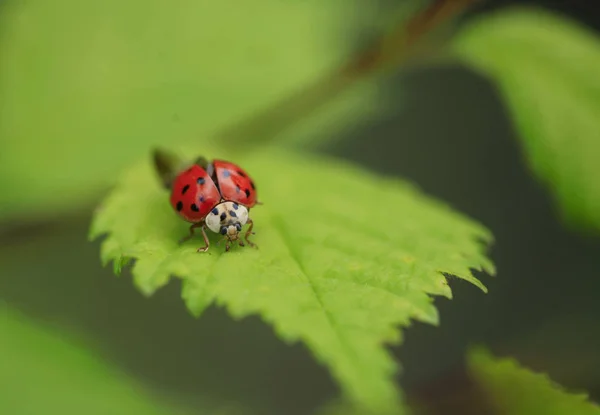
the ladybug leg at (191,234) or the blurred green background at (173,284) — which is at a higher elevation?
the blurred green background at (173,284)

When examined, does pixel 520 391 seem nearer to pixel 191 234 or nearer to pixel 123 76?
pixel 191 234

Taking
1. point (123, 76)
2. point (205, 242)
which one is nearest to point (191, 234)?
point (205, 242)

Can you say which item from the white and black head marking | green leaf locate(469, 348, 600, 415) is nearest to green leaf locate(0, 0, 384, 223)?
the white and black head marking

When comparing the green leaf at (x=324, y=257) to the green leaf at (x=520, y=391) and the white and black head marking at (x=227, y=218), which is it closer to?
the white and black head marking at (x=227, y=218)

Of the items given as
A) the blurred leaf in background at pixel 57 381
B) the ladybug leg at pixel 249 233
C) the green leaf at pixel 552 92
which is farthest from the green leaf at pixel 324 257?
the blurred leaf in background at pixel 57 381

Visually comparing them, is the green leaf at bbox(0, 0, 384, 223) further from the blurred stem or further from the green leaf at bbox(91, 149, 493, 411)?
the green leaf at bbox(91, 149, 493, 411)

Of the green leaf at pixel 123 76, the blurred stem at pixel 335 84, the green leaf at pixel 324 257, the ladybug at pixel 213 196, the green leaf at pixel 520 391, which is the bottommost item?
the green leaf at pixel 520 391

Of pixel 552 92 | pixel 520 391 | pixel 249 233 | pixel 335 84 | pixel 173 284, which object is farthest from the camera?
pixel 173 284
